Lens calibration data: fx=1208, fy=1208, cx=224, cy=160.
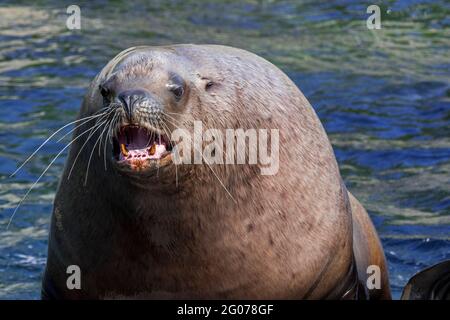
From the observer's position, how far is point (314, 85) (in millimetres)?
11445

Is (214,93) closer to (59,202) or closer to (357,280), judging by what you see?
(59,202)

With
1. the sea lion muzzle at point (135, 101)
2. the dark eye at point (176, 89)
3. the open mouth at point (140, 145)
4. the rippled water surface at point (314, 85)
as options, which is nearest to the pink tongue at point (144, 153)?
the open mouth at point (140, 145)

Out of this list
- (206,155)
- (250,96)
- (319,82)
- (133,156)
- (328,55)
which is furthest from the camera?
(328,55)

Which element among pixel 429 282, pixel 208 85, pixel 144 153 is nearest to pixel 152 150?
pixel 144 153

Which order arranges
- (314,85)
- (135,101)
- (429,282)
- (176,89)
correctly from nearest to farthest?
(135,101) < (176,89) < (429,282) < (314,85)

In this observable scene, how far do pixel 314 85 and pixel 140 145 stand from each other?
6297 mm

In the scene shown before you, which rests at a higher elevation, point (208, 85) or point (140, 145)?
point (208, 85)

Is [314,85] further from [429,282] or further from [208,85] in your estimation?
[208,85]

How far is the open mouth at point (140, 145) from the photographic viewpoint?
516cm

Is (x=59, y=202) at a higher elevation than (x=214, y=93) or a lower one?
lower

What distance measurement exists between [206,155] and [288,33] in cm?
784

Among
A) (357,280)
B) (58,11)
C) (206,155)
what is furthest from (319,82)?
(206,155)

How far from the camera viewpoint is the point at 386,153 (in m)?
9.82

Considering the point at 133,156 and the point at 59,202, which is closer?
the point at 133,156
